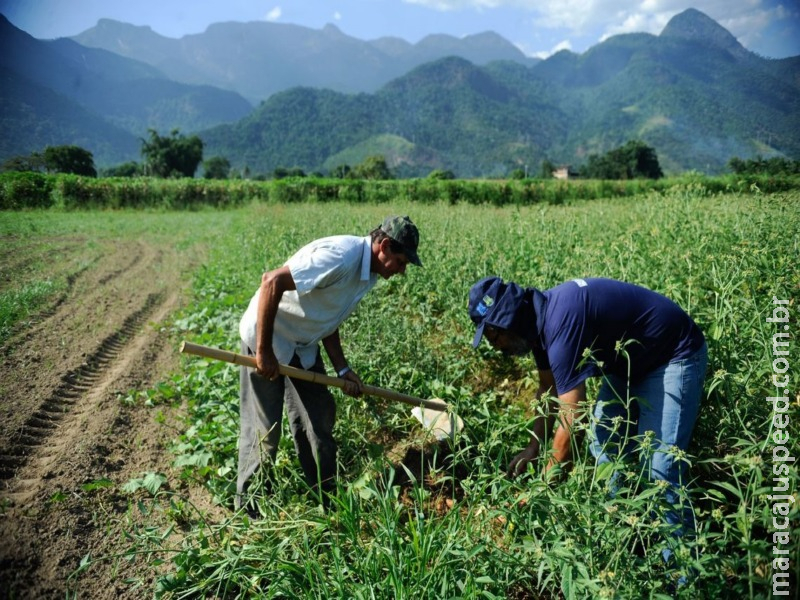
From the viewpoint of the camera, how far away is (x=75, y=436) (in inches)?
140

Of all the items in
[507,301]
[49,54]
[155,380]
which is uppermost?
[49,54]

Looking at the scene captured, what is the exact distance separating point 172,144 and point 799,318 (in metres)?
83.1

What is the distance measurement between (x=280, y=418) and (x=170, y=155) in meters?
79.4

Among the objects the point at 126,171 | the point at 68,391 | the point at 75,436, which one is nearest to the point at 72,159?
the point at 126,171

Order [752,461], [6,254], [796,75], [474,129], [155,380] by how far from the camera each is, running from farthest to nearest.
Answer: [474,129] < [6,254] < [796,75] < [155,380] < [752,461]

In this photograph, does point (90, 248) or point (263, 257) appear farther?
point (90, 248)

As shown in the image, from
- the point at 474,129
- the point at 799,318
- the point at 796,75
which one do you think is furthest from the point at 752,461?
the point at 474,129

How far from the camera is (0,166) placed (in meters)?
17.8

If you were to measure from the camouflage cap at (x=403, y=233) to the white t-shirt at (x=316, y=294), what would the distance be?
171mm

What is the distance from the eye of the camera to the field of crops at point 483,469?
165 cm

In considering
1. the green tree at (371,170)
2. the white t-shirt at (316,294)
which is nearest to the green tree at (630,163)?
the green tree at (371,170)

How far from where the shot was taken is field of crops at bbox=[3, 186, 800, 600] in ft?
5.42

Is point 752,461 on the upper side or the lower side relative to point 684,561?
upper

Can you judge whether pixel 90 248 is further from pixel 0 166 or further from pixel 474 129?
pixel 474 129
